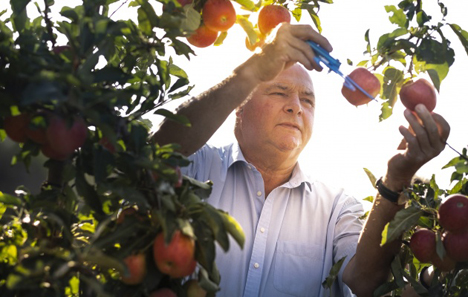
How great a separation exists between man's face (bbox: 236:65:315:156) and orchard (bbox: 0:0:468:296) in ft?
4.17

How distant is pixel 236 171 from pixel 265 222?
1.19 ft

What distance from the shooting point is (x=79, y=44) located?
1.49 metres

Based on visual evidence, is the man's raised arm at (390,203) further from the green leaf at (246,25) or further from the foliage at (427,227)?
the green leaf at (246,25)

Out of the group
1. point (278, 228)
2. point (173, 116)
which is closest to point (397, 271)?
point (278, 228)

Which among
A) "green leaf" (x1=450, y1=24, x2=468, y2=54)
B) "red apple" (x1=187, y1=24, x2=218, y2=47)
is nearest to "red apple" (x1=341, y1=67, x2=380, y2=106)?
"green leaf" (x1=450, y1=24, x2=468, y2=54)

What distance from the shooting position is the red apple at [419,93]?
2.11 meters

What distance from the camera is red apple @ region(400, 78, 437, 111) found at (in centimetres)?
211

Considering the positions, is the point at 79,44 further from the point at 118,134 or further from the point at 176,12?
the point at 176,12

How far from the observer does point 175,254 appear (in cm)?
144

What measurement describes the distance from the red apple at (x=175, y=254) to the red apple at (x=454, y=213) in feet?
3.08

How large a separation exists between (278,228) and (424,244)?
4.33 ft

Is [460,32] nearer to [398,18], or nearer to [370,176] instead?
[398,18]

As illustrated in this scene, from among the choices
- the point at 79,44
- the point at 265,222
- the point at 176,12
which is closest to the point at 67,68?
the point at 79,44

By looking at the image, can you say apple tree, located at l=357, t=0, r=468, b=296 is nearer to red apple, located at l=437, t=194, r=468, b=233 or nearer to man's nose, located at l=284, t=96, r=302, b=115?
red apple, located at l=437, t=194, r=468, b=233
